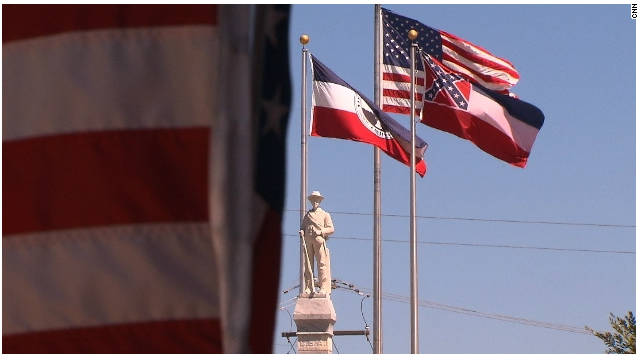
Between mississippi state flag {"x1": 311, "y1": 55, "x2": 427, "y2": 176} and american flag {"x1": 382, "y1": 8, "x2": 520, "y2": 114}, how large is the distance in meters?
0.67

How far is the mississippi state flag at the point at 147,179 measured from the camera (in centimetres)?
320

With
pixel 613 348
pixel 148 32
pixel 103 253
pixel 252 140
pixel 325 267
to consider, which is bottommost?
pixel 613 348

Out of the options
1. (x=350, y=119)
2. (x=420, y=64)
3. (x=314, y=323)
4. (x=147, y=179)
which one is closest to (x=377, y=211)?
(x=350, y=119)

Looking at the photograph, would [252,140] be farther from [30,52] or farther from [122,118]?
[30,52]

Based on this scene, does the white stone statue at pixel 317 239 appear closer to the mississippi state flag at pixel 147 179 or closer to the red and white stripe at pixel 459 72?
the red and white stripe at pixel 459 72

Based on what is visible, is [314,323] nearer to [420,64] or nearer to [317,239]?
[317,239]

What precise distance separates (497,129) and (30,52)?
63.0 ft

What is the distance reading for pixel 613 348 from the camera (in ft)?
119

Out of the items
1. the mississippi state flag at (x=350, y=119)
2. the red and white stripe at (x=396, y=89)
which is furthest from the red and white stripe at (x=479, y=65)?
the mississippi state flag at (x=350, y=119)

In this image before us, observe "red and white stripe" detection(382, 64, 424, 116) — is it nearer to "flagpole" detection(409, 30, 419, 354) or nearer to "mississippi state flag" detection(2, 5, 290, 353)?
"flagpole" detection(409, 30, 419, 354)

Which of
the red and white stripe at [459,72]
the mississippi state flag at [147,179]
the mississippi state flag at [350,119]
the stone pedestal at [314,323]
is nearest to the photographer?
the mississippi state flag at [147,179]

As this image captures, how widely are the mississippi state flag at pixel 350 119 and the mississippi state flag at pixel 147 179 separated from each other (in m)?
19.2

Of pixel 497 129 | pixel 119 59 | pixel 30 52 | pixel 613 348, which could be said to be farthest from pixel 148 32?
pixel 613 348

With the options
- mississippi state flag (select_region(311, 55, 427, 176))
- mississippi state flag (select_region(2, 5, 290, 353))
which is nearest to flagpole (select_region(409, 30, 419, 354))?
mississippi state flag (select_region(311, 55, 427, 176))
